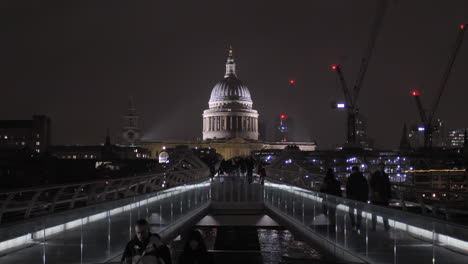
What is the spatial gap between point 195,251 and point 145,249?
674 mm

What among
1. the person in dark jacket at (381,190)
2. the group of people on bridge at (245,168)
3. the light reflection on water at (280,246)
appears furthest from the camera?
the group of people on bridge at (245,168)

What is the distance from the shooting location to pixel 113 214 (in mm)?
14500

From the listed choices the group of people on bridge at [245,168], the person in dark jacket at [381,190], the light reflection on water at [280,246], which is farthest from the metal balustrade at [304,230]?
the group of people on bridge at [245,168]

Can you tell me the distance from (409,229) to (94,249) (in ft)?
18.1

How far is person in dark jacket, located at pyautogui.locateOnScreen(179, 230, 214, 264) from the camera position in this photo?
8.98 metres

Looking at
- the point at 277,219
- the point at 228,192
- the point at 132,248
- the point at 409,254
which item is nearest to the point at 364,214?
the point at 409,254

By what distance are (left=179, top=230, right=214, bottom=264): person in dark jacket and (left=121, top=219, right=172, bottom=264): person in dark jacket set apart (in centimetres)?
33

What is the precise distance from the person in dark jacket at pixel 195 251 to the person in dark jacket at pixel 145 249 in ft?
1.07

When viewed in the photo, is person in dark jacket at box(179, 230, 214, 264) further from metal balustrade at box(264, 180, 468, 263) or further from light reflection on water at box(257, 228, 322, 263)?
light reflection on water at box(257, 228, 322, 263)

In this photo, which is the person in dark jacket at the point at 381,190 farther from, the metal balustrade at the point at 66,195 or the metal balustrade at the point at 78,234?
the metal balustrade at the point at 66,195

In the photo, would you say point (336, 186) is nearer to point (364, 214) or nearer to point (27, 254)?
point (364, 214)

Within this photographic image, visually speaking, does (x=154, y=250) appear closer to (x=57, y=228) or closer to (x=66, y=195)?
(x=57, y=228)

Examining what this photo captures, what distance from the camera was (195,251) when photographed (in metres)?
9.05

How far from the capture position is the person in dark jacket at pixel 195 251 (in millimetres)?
8980
